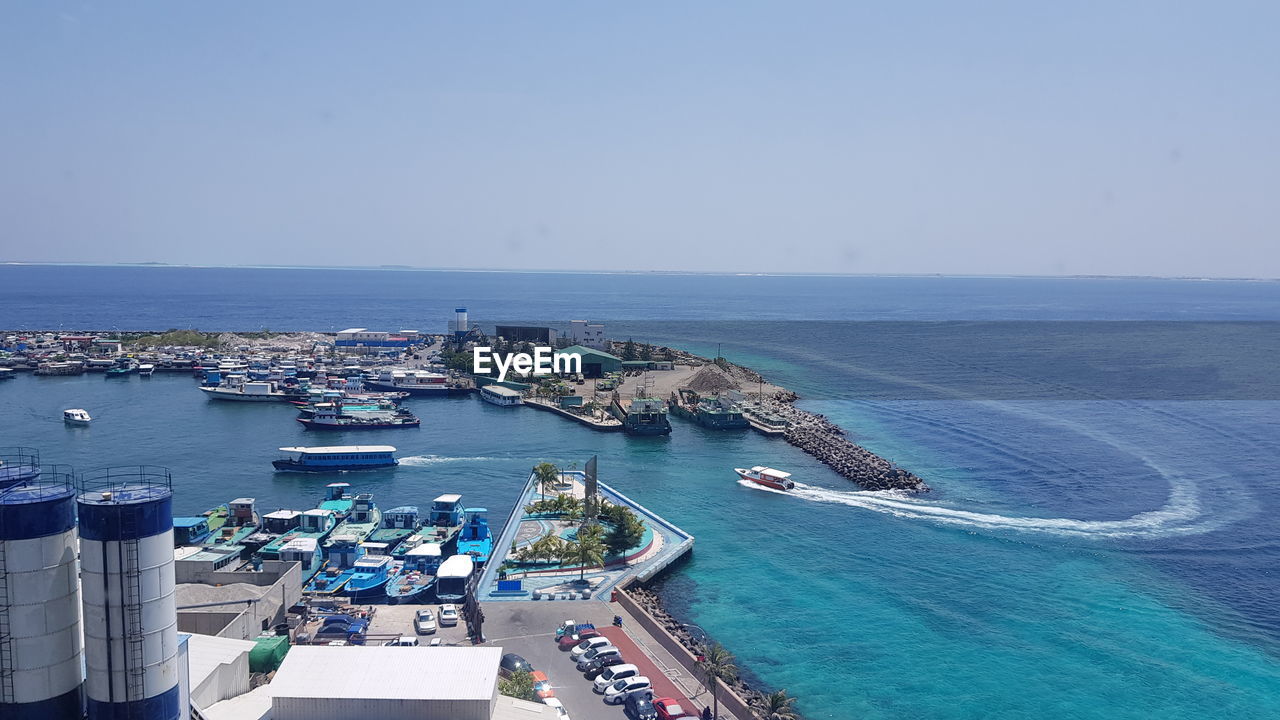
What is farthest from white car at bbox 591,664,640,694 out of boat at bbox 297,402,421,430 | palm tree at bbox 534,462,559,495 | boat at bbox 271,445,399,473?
boat at bbox 297,402,421,430

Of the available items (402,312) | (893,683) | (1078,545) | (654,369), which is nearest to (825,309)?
(402,312)

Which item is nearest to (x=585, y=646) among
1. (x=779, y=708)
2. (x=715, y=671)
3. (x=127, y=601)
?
(x=715, y=671)

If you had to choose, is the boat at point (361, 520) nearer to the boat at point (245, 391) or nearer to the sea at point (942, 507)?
the sea at point (942, 507)

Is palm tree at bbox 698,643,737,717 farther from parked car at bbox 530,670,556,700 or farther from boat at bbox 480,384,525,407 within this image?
boat at bbox 480,384,525,407

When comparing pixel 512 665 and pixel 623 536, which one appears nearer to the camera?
pixel 512 665

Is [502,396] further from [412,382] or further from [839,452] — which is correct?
[839,452]

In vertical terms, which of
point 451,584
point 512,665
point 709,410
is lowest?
point 451,584

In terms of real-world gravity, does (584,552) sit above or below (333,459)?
above
